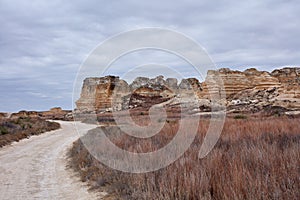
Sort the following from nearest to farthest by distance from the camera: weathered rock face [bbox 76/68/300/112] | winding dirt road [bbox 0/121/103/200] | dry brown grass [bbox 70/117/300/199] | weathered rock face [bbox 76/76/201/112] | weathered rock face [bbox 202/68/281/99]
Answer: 1. dry brown grass [bbox 70/117/300/199]
2. winding dirt road [bbox 0/121/103/200]
3. weathered rock face [bbox 76/68/300/112]
4. weathered rock face [bbox 202/68/281/99]
5. weathered rock face [bbox 76/76/201/112]

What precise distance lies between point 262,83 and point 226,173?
200 feet

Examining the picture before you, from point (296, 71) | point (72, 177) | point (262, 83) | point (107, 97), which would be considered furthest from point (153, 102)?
point (72, 177)

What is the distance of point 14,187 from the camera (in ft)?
25.4

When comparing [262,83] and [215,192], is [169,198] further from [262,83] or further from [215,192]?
[262,83]

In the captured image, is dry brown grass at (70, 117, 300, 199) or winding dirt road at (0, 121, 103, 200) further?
winding dirt road at (0, 121, 103, 200)

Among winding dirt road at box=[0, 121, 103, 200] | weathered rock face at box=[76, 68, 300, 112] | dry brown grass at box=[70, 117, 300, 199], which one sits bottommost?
winding dirt road at box=[0, 121, 103, 200]

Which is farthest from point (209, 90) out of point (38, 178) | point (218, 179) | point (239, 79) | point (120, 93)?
point (218, 179)

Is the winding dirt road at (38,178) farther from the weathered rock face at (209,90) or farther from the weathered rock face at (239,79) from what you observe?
the weathered rock face at (239,79)

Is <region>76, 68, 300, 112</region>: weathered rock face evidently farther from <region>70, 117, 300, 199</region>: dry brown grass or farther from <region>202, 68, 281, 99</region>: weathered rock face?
<region>70, 117, 300, 199</region>: dry brown grass

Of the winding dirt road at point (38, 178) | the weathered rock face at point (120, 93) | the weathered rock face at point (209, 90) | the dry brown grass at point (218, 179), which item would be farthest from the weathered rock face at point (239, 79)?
the dry brown grass at point (218, 179)

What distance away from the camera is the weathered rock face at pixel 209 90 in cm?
4591

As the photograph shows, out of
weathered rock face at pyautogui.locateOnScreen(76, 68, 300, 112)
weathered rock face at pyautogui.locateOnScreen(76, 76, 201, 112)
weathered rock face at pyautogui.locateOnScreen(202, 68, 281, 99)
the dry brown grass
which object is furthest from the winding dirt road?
weathered rock face at pyautogui.locateOnScreen(76, 76, 201, 112)

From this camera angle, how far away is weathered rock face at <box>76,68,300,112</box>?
45906 mm

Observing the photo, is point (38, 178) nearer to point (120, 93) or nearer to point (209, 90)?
point (209, 90)
